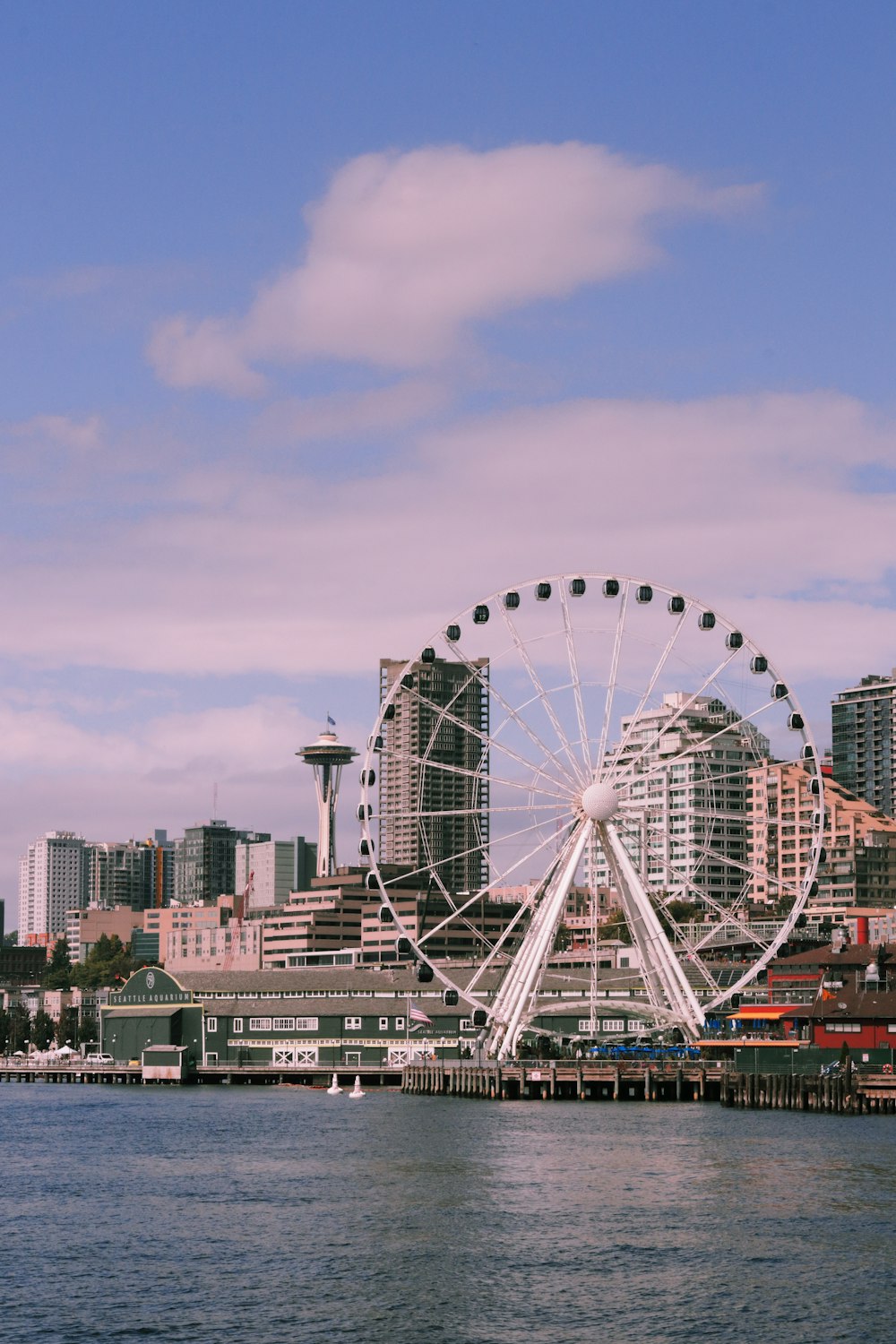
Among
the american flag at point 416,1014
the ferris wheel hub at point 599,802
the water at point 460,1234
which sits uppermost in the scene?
the ferris wheel hub at point 599,802

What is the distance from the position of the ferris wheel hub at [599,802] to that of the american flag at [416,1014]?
105 ft

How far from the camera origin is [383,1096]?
139500mm

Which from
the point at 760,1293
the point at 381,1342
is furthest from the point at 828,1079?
the point at 381,1342

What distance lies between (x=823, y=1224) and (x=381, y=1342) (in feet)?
67.4

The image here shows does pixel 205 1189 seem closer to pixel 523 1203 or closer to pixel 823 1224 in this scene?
pixel 523 1203

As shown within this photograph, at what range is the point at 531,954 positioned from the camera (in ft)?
→ 405

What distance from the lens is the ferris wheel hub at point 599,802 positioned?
118 metres

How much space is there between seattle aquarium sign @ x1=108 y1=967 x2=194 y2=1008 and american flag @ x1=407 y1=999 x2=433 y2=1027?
2501 cm

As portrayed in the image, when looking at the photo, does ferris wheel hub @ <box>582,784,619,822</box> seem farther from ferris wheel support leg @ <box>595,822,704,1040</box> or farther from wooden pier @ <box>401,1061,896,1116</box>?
wooden pier @ <box>401,1061,896,1116</box>

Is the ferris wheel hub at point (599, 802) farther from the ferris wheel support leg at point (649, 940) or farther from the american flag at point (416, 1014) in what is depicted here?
the american flag at point (416, 1014)

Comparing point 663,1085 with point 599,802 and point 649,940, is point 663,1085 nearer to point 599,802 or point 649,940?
point 649,940

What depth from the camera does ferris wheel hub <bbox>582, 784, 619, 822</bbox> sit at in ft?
386

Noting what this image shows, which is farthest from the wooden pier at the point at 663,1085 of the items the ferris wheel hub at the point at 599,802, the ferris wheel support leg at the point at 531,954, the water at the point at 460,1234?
the ferris wheel hub at the point at 599,802

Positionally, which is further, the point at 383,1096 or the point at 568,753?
the point at 383,1096
